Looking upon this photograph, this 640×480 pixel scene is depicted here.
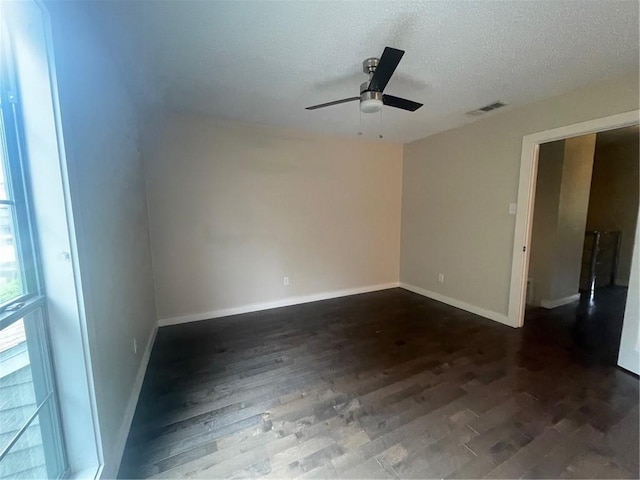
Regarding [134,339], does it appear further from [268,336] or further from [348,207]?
[348,207]

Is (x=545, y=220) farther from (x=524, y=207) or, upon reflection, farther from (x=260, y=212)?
(x=260, y=212)

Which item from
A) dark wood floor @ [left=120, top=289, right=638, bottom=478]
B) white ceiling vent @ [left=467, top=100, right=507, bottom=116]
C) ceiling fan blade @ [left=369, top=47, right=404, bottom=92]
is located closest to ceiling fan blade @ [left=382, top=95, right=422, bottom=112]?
ceiling fan blade @ [left=369, top=47, right=404, bottom=92]

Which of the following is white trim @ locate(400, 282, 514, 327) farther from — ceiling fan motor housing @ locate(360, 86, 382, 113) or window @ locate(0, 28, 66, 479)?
window @ locate(0, 28, 66, 479)

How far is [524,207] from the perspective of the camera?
287 centimetres

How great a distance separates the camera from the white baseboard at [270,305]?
3.20 metres

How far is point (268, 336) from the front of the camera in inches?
112

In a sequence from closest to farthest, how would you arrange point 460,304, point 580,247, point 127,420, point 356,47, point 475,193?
point 127,420 < point 356,47 < point 475,193 < point 460,304 < point 580,247

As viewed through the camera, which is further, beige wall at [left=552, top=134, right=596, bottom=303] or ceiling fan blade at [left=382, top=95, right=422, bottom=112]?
beige wall at [left=552, top=134, right=596, bottom=303]

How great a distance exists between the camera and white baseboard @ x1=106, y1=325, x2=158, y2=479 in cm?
131

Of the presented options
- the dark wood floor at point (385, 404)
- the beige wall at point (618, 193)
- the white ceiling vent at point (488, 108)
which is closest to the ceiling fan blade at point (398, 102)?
the white ceiling vent at point (488, 108)

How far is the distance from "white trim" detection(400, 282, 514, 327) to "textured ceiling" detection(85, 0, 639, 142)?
241 centimetres

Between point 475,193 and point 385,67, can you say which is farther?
point 475,193

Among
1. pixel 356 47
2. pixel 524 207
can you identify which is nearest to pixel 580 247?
pixel 524 207

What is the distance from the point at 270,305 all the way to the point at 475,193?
123 inches
